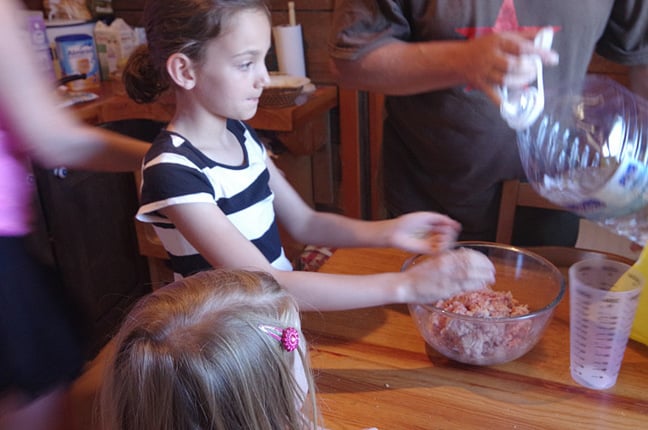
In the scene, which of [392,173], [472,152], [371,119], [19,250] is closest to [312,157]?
[371,119]

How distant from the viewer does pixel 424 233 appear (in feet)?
3.37

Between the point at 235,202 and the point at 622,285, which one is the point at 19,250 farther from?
the point at 622,285

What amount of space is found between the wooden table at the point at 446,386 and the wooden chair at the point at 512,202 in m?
0.36

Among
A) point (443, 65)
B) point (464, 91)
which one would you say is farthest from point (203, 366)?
point (464, 91)

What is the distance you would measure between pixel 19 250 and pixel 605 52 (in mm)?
1173

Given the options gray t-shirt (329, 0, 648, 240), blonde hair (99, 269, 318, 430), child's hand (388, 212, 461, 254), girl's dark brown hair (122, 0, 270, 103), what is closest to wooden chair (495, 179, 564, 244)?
gray t-shirt (329, 0, 648, 240)

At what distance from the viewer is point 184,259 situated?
1.05 meters

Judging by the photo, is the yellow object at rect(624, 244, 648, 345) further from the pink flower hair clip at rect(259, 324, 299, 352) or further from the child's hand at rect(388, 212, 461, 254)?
the pink flower hair clip at rect(259, 324, 299, 352)

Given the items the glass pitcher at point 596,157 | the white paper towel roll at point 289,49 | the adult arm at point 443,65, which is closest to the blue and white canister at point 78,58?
the white paper towel roll at point 289,49

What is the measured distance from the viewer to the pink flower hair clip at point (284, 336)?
2.22ft

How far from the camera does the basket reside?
1.94 meters

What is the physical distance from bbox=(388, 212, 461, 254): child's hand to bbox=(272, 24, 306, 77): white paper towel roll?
1.33m

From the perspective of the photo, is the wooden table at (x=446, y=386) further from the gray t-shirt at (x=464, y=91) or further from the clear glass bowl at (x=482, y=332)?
the gray t-shirt at (x=464, y=91)

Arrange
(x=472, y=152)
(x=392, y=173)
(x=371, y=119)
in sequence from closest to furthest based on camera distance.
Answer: (x=472, y=152), (x=392, y=173), (x=371, y=119)
